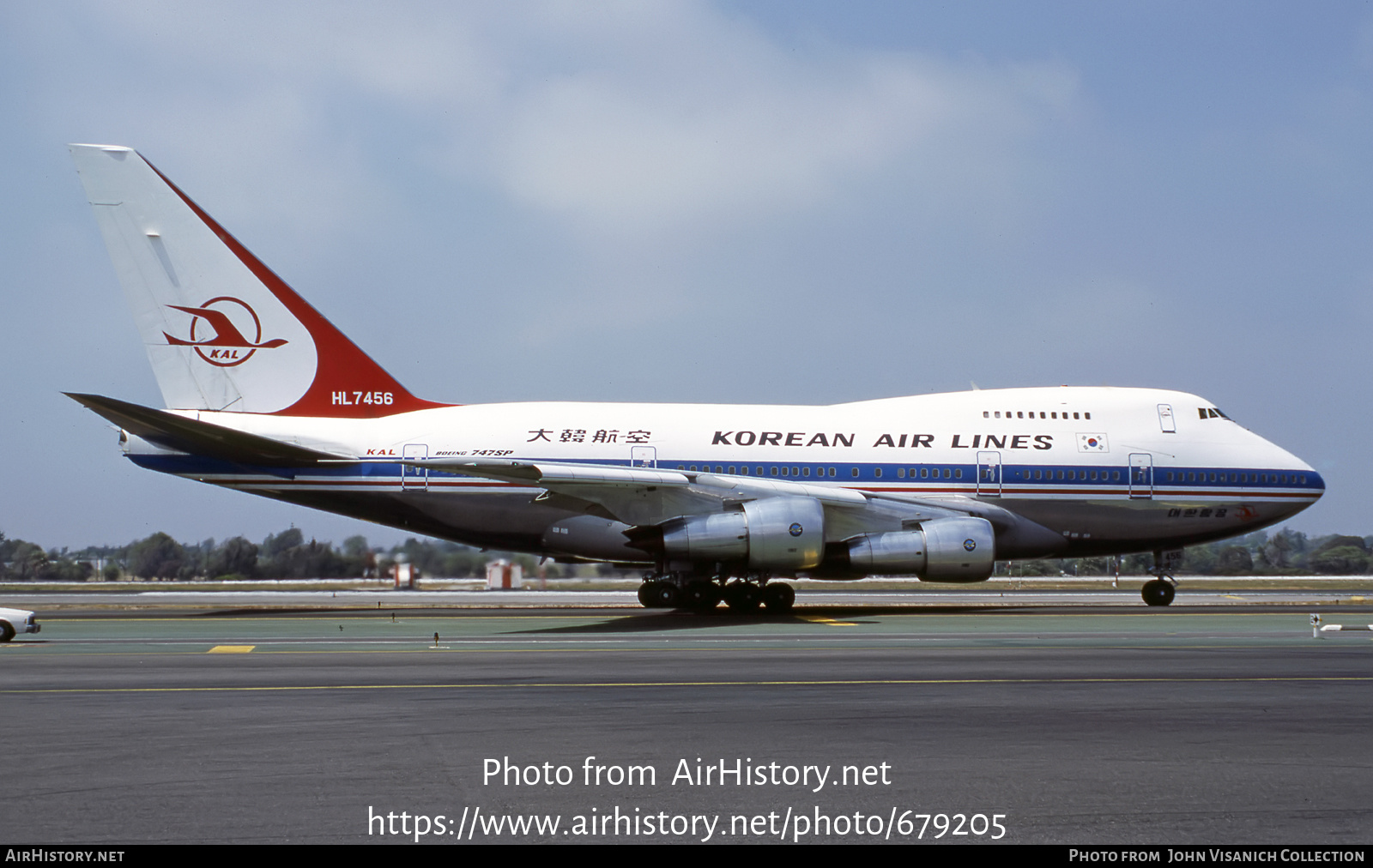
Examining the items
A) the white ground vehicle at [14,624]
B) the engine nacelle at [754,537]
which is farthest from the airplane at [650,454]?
the white ground vehicle at [14,624]

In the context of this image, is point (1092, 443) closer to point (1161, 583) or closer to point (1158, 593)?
point (1161, 583)

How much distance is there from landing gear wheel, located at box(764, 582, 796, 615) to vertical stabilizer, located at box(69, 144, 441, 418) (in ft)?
34.1

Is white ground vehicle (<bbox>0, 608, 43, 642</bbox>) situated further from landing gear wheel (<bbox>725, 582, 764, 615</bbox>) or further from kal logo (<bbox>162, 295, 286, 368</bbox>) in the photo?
landing gear wheel (<bbox>725, 582, 764, 615</bbox>)

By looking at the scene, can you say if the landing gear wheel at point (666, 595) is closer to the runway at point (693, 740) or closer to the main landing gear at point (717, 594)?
the main landing gear at point (717, 594)

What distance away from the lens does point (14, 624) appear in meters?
19.6

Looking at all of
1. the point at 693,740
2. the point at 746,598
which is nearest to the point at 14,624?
the point at 746,598

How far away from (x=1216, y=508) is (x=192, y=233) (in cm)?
2651

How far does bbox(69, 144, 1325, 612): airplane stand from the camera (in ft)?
86.7

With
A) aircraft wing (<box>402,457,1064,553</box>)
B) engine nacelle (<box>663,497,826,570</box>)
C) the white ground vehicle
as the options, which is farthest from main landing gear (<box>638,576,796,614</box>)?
the white ground vehicle

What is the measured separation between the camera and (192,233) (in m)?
28.6

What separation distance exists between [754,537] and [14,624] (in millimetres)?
13547

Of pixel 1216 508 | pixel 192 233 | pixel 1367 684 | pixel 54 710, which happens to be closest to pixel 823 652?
pixel 1367 684
